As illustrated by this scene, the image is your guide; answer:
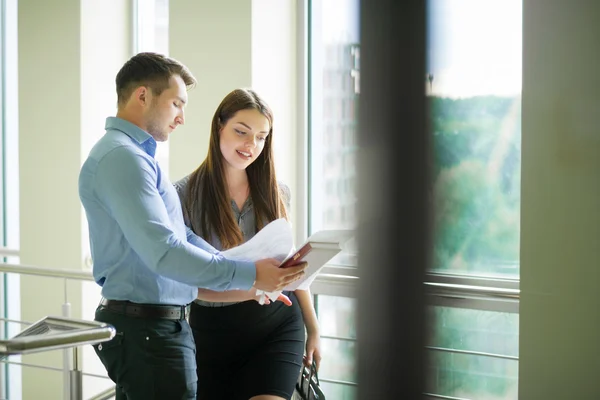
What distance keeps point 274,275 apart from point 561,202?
36.1 inches

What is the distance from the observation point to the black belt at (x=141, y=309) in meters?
1.43

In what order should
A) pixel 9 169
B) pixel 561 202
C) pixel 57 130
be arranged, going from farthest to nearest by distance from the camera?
pixel 9 169 → pixel 57 130 → pixel 561 202

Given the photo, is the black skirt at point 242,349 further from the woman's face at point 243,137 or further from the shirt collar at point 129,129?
the shirt collar at point 129,129

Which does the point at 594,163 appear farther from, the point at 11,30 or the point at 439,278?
→ the point at 11,30

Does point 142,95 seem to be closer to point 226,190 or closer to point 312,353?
point 226,190

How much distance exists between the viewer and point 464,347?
0.46m

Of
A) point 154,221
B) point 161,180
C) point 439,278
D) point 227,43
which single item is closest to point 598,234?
point 439,278

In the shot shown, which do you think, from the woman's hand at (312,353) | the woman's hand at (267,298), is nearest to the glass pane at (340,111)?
the woman's hand at (267,298)

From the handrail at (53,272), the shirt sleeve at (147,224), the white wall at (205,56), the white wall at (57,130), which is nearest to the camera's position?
the shirt sleeve at (147,224)

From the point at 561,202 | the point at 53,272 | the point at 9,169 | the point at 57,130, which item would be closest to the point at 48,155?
the point at 57,130

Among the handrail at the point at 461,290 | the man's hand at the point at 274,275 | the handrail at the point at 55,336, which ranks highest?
the handrail at the point at 461,290

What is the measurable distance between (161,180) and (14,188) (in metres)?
2.36

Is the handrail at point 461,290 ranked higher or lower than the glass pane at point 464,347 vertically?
higher

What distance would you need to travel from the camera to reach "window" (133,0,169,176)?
336cm
